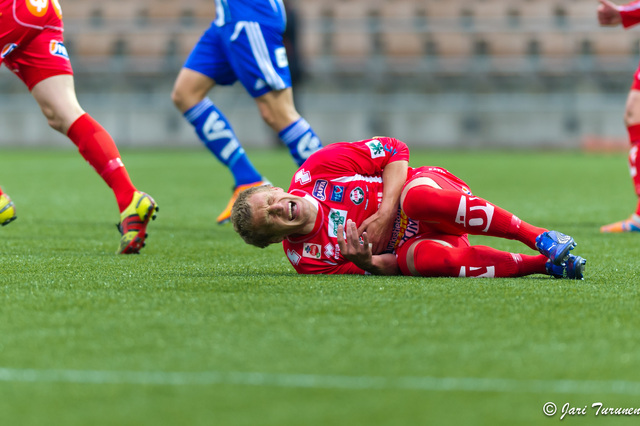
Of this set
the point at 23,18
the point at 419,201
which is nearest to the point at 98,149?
the point at 23,18

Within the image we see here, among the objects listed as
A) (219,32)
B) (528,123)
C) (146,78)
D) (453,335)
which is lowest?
(528,123)

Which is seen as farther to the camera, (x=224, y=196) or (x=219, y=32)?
(x=224, y=196)

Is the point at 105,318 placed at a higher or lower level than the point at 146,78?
higher

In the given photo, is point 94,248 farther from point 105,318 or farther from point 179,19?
point 179,19

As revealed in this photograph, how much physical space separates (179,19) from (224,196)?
34.9ft

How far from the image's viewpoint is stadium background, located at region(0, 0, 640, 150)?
16062 mm

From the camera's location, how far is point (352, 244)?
2775mm

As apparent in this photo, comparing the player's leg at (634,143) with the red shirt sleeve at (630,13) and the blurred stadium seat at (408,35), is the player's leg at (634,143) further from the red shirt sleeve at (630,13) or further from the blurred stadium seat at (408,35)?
the blurred stadium seat at (408,35)

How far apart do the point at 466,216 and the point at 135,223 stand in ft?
4.68

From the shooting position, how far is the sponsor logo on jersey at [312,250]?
2.95 meters

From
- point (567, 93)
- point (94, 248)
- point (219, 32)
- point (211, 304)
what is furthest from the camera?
point (567, 93)

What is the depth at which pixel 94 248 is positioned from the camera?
385 centimetres

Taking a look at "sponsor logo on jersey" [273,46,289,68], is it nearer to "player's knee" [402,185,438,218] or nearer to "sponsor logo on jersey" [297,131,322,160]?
"sponsor logo on jersey" [297,131,322,160]

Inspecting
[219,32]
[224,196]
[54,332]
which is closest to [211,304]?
[54,332]
